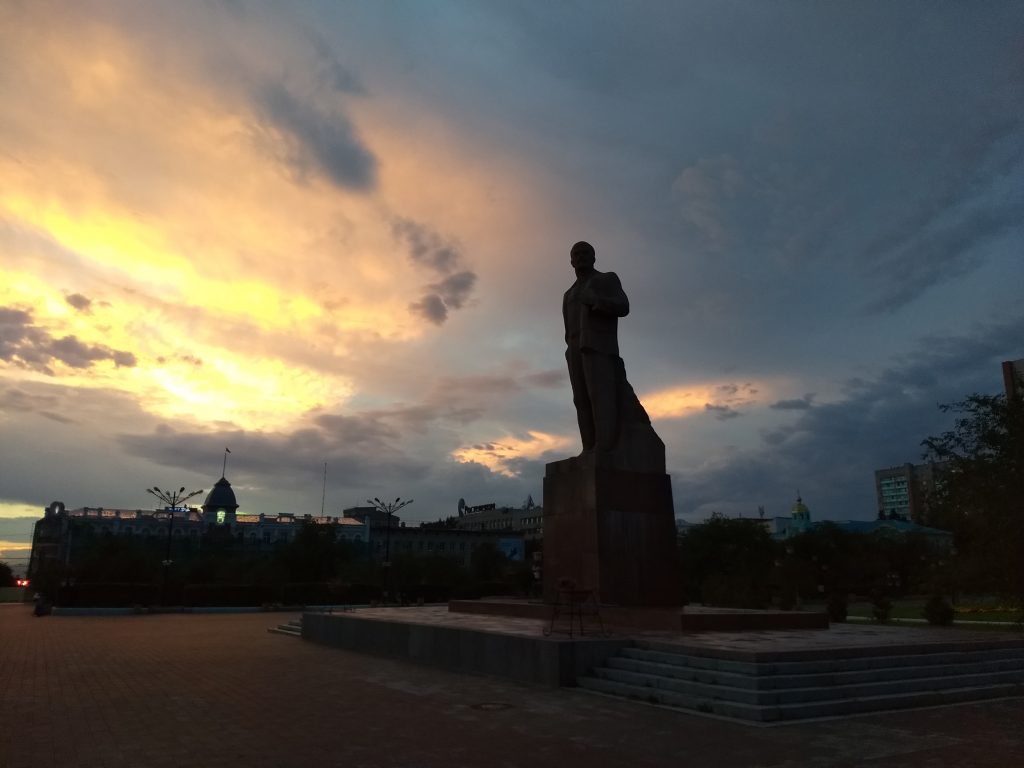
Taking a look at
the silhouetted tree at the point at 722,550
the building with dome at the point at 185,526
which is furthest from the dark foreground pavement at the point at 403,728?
the building with dome at the point at 185,526

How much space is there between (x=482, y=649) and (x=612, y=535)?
3.75m

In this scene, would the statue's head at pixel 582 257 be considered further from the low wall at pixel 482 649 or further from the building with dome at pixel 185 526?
the building with dome at pixel 185 526

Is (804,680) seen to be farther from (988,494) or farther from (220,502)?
(220,502)

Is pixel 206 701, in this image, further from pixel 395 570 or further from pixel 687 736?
pixel 395 570

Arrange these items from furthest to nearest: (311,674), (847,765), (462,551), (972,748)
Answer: (462,551)
(311,674)
(972,748)
(847,765)

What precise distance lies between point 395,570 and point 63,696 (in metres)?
53.2

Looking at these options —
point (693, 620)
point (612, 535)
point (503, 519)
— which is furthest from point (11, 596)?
point (503, 519)

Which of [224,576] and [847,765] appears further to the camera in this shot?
[224,576]

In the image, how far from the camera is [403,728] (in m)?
8.28

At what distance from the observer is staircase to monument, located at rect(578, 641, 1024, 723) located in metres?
8.79

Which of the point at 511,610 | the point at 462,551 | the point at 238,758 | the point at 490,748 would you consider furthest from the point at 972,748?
the point at 462,551

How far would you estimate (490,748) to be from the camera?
737cm

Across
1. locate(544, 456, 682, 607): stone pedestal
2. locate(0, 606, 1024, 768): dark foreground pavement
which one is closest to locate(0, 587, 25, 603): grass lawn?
locate(0, 606, 1024, 768): dark foreground pavement

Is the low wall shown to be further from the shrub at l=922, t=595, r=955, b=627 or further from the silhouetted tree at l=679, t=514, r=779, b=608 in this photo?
the silhouetted tree at l=679, t=514, r=779, b=608
